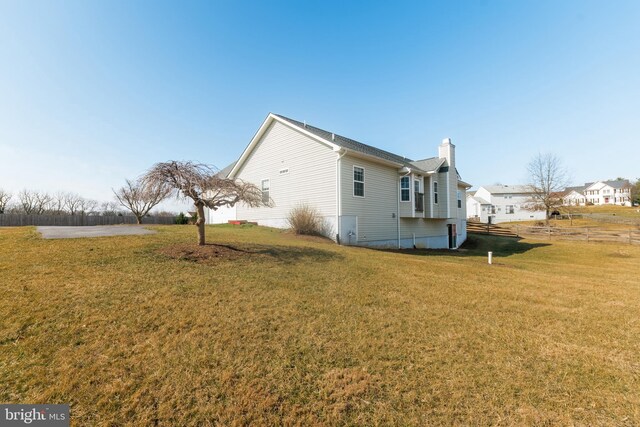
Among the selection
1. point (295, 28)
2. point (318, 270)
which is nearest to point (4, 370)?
point (318, 270)

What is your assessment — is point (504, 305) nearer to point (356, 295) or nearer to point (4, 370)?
point (356, 295)


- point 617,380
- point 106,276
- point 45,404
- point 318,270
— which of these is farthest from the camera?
point 318,270

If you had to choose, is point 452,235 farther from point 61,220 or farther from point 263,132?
point 61,220

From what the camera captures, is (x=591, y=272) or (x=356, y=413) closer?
(x=356, y=413)

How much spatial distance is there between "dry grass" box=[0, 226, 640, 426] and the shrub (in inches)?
294

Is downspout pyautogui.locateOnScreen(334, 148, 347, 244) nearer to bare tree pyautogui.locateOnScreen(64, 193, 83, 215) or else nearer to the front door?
the front door

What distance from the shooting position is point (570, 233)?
23.8m

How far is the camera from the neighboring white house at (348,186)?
1422cm

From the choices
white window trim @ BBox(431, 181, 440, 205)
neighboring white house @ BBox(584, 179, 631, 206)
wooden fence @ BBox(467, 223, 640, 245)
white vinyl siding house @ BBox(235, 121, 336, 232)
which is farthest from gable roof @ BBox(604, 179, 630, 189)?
white vinyl siding house @ BBox(235, 121, 336, 232)

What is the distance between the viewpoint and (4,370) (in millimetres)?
2914

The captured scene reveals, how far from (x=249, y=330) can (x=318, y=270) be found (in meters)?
3.60

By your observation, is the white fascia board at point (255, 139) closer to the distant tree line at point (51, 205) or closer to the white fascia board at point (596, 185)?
the distant tree line at point (51, 205)

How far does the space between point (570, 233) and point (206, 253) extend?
100 ft

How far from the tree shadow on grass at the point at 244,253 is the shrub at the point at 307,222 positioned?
4205 mm
